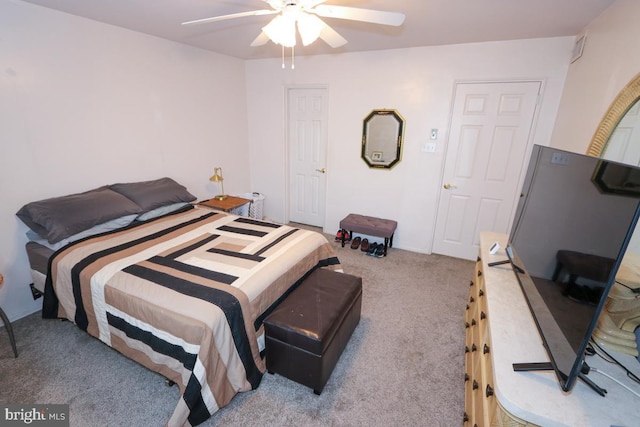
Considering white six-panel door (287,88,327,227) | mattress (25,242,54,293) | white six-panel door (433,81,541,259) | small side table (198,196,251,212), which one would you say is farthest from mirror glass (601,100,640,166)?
mattress (25,242,54,293)

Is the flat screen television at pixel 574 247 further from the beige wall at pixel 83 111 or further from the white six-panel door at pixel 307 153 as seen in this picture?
the beige wall at pixel 83 111

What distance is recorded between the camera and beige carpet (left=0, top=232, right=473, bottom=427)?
1.62 m

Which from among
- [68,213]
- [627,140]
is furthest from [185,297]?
[627,140]

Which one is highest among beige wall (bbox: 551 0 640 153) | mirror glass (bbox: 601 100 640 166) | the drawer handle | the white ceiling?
the white ceiling

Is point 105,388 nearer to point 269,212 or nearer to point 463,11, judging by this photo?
point 269,212

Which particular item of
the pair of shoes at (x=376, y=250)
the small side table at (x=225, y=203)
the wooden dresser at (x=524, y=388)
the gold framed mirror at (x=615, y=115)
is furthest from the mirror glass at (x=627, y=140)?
the small side table at (x=225, y=203)

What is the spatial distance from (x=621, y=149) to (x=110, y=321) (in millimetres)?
3145

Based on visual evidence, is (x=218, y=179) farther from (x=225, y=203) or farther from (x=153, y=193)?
(x=153, y=193)

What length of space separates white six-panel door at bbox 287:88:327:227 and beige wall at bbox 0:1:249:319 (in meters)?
1.15

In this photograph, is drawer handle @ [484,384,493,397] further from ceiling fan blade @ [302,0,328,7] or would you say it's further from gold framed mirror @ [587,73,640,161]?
ceiling fan blade @ [302,0,328,7]

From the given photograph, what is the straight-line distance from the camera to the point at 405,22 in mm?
2416

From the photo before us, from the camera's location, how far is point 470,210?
3.38 metres

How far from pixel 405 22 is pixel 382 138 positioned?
4.38 ft

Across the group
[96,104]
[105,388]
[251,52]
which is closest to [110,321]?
[105,388]
